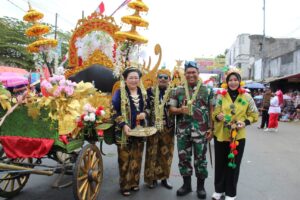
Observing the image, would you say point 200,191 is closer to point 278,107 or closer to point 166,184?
point 166,184

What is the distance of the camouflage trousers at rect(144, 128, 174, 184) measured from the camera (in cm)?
497

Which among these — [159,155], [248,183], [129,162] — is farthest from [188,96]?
[248,183]

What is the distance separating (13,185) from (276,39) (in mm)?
40230

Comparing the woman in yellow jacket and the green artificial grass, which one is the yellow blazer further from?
the green artificial grass

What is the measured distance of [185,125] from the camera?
4.66 m

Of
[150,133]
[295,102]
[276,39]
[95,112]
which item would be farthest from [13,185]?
[276,39]

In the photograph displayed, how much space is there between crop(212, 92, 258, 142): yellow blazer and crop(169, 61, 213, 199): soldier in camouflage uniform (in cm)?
24

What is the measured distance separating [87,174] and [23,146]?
824mm

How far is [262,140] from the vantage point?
10.5 metres

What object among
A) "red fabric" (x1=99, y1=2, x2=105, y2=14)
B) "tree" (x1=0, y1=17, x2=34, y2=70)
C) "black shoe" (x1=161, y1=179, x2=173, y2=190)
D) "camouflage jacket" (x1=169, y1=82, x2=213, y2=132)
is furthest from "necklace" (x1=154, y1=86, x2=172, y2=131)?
"tree" (x1=0, y1=17, x2=34, y2=70)

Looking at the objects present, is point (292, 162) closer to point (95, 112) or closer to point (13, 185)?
point (95, 112)

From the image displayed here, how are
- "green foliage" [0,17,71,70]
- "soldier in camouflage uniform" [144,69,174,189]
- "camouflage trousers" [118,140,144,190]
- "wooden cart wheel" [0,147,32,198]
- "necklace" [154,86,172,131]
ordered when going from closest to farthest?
"wooden cart wheel" [0,147,32,198], "camouflage trousers" [118,140,144,190], "necklace" [154,86,172,131], "soldier in camouflage uniform" [144,69,174,189], "green foliage" [0,17,71,70]

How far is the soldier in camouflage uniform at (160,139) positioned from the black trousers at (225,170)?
0.83m

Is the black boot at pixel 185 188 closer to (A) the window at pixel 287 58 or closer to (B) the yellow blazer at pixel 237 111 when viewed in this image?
(B) the yellow blazer at pixel 237 111
